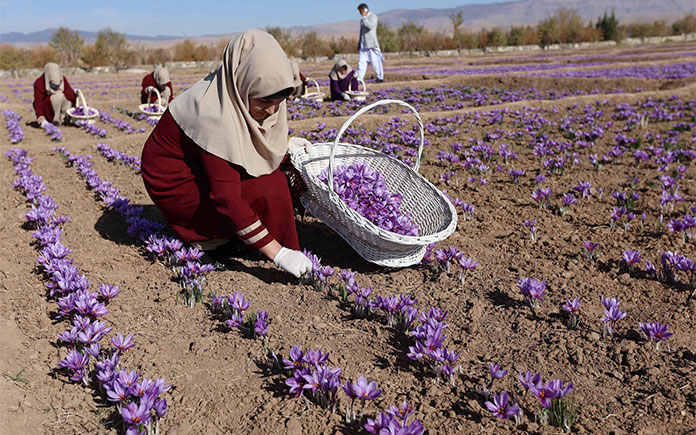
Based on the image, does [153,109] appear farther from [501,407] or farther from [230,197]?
[501,407]

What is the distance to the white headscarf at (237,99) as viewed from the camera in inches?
135

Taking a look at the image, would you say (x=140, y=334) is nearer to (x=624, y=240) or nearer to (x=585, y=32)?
(x=624, y=240)

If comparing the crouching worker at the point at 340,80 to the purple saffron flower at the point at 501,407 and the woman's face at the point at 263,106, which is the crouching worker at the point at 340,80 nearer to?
the woman's face at the point at 263,106

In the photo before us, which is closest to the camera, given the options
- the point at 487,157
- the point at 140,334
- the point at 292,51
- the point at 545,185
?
the point at 140,334

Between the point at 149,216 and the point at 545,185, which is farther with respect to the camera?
the point at 545,185

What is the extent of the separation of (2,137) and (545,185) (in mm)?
10316

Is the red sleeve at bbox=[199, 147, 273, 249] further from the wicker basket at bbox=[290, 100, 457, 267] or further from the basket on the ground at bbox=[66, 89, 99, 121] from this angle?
the basket on the ground at bbox=[66, 89, 99, 121]

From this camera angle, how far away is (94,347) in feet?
9.12

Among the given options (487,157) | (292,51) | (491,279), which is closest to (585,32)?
(292,51)

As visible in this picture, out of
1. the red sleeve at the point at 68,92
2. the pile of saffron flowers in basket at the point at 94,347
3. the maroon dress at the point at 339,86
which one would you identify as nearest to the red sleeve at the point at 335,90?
the maroon dress at the point at 339,86

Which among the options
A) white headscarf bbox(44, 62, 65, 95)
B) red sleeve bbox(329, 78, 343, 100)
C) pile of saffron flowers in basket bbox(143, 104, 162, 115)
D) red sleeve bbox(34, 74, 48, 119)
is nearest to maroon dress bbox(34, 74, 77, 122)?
red sleeve bbox(34, 74, 48, 119)

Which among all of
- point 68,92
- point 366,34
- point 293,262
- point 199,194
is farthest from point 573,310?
point 366,34

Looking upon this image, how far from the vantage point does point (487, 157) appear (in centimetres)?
729

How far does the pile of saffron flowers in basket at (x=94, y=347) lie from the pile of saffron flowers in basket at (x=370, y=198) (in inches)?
75.3
